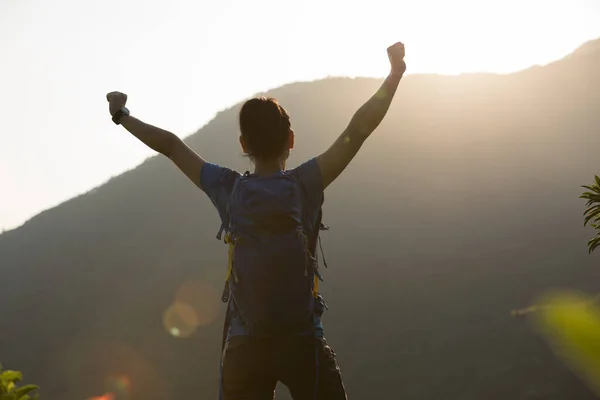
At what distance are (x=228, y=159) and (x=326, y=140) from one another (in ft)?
29.6

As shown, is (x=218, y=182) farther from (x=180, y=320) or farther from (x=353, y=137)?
(x=180, y=320)

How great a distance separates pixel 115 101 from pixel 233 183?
1075 millimetres

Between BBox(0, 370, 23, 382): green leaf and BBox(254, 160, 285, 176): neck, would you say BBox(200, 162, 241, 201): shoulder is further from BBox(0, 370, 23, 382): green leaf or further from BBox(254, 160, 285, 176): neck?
BBox(0, 370, 23, 382): green leaf

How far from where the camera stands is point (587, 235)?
132 ft

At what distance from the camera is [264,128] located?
3.49 meters

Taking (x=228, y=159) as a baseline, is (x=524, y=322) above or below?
below

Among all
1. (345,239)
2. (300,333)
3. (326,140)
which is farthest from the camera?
(326,140)

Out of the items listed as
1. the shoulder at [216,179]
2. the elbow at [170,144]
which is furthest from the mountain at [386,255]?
the shoulder at [216,179]

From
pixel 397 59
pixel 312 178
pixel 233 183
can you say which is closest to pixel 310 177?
pixel 312 178

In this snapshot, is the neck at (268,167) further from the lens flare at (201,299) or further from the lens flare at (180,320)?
the lens flare at (201,299)

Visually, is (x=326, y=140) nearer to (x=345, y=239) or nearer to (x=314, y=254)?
(x=345, y=239)

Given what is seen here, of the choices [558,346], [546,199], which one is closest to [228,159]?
[546,199]

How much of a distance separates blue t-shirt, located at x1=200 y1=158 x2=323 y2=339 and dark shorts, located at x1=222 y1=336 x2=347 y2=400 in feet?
0.29

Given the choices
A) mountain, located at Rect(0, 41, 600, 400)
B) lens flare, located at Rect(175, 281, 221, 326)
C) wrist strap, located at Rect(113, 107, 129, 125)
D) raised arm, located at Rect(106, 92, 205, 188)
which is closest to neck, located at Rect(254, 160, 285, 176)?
raised arm, located at Rect(106, 92, 205, 188)
